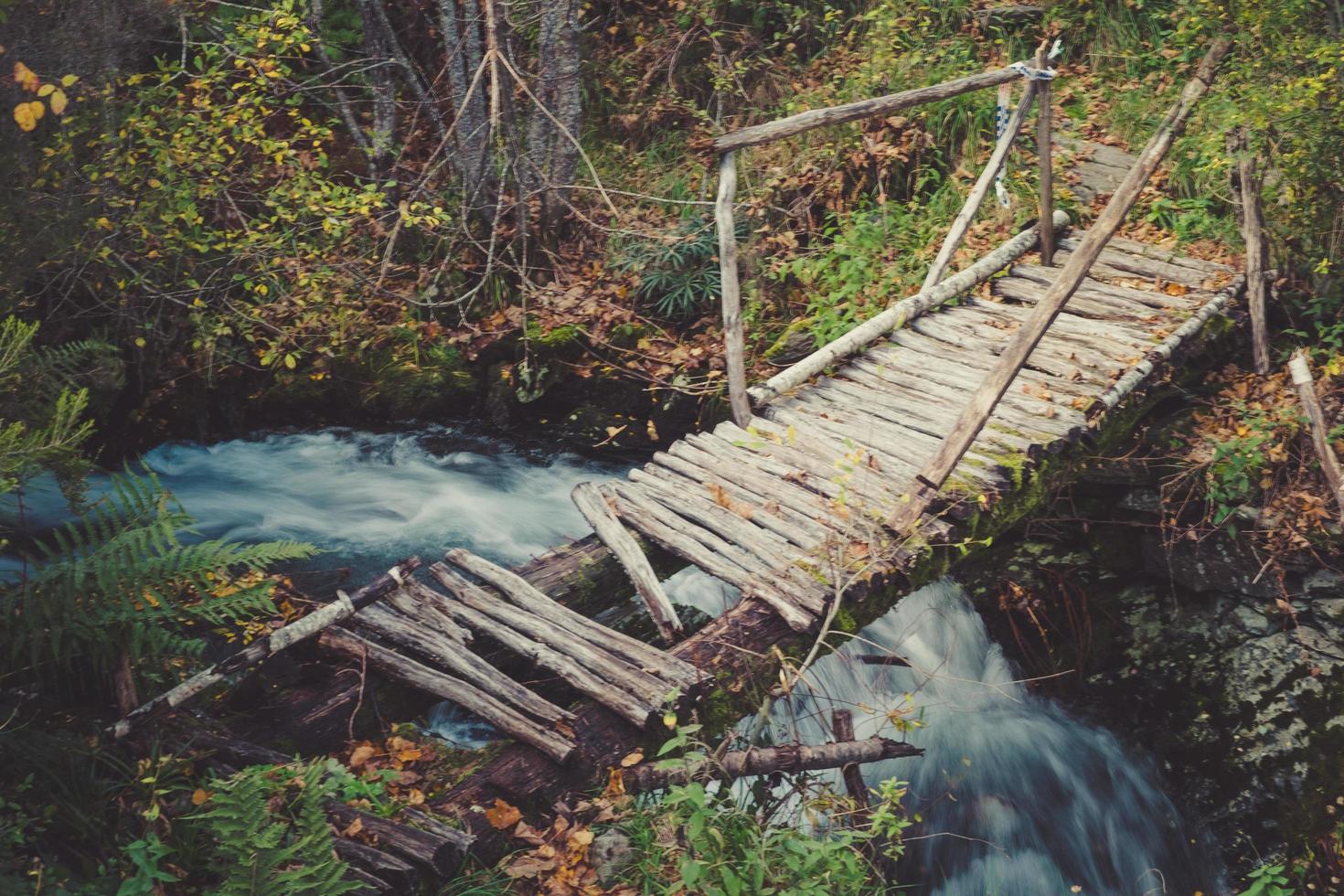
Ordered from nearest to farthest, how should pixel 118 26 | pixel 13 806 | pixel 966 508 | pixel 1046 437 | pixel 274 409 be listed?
pixel 13 806, pixel 966 508, pixel 1046 437, pixel 118 26, pixel 274 409

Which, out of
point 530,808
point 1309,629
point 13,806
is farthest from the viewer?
point 1309,629

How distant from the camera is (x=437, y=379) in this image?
8.39 m

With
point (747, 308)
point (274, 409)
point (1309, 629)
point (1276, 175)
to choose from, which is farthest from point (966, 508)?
point (274, 409)

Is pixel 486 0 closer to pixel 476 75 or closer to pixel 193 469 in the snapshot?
pixel 476 75

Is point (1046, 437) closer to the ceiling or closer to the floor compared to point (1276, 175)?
closer to the floor

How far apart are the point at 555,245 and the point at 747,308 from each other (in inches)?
76.5

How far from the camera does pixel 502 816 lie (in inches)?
156

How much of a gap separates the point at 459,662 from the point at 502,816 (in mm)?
739

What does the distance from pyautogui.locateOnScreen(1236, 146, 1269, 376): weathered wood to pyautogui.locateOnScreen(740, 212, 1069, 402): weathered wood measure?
135 cm

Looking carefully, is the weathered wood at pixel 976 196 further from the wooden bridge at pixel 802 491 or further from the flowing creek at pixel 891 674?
the flowing creek at pixel 891 674

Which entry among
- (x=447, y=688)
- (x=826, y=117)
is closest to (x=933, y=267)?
(x=826, y=117)

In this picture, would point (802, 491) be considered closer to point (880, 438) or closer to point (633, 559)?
point (880, 438)

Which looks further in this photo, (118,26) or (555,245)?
(555,245)

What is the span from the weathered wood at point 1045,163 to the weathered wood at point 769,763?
4294mm
